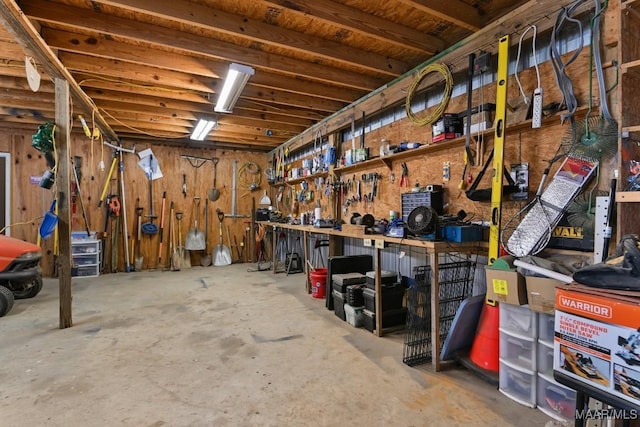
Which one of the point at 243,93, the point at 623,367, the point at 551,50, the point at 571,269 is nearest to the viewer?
the point at 623,367

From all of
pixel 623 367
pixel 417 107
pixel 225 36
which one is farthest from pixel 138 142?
pixel 623 367

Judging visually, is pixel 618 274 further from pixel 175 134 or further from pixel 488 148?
pixel 175 134

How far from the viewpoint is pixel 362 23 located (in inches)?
107

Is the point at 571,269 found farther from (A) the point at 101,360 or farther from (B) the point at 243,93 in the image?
(B) the point at 243,93

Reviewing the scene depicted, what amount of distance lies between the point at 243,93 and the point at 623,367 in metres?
4.29

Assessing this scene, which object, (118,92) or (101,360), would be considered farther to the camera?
(118,92)

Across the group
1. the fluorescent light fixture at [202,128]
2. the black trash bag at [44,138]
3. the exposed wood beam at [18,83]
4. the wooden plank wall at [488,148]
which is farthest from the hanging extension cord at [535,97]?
the exposed wood beam at [18,83]

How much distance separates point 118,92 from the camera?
428 centimetres

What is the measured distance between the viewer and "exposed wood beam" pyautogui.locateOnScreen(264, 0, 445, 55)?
97.6 inches

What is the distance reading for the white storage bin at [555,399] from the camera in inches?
67.1

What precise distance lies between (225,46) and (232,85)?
0.53 metres

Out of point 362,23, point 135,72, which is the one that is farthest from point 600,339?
point 135,72

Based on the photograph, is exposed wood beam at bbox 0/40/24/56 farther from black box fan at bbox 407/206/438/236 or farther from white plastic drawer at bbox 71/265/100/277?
black box fan at bbox 407/206/438/236

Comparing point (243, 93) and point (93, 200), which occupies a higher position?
point (243, 93)
